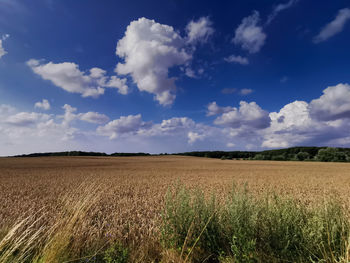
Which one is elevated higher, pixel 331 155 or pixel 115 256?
pixel 331 155

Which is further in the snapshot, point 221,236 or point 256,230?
point 221,236

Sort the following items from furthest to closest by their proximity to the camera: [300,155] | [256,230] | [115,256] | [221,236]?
[300,155], [221,236], [256,230], [115,256]

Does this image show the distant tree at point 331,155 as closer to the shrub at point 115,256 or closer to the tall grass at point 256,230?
the tall grass at point 256,230

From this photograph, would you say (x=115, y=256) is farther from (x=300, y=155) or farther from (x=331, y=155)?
(x=300, y=155)

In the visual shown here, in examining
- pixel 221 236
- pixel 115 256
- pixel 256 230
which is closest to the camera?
pixel 115 256

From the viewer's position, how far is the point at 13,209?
8109 mm

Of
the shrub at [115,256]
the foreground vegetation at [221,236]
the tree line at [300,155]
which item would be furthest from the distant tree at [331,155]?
Answer: the shrub at [115,256]

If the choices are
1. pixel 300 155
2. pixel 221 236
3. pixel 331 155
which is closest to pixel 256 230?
pixel 221 236

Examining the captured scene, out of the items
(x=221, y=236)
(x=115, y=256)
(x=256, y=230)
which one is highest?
(x=256, y=230)

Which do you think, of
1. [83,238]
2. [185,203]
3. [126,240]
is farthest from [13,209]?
[185,203]

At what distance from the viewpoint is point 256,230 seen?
13.0 ft

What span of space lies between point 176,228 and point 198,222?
0.53 meters

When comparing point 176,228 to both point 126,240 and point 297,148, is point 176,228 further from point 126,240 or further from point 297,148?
point 297,148

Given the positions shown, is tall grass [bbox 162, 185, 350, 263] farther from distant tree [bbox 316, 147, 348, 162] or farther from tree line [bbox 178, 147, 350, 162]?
Result: distant tree [bbox 316, 147, 348, 162]
